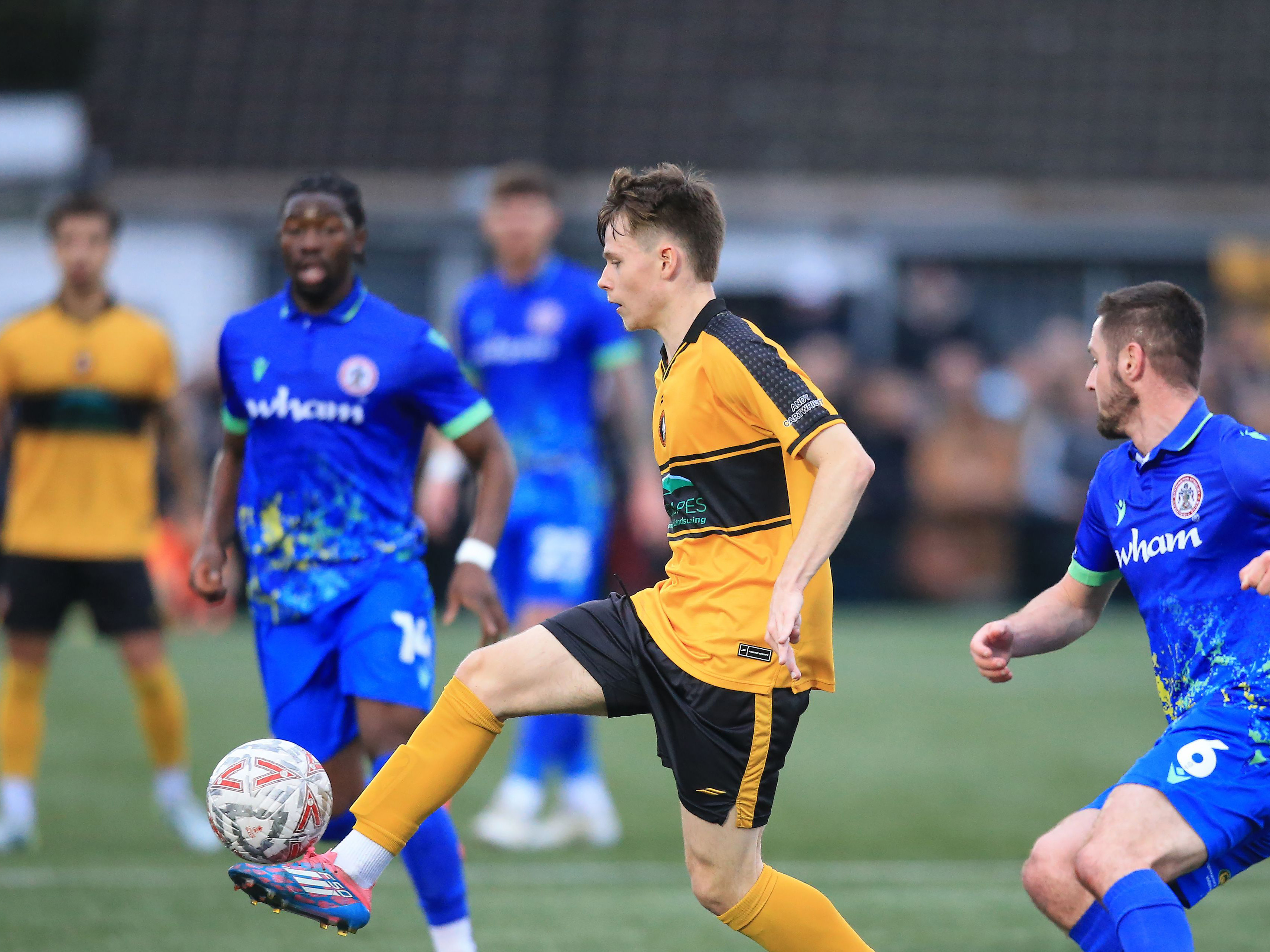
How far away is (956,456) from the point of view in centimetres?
1547

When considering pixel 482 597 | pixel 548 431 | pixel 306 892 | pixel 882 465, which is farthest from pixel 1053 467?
pixel 306 892

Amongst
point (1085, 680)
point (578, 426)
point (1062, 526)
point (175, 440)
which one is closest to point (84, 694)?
point (175, 440)

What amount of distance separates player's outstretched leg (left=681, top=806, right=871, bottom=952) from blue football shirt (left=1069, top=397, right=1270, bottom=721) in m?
1.06

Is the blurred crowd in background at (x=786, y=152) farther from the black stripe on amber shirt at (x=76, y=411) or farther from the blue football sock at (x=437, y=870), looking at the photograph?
the blue football sock at (x=437, y=870)

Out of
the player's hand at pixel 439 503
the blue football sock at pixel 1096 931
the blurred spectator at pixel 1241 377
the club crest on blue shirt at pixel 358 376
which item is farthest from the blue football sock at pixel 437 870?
the blurred spectator at pixel 1241 377

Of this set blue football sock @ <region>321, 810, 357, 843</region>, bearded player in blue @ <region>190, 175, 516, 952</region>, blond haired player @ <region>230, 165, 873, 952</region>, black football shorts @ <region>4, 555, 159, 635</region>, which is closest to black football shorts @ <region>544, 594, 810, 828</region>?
blond haired player @ <region>230, 165, 873, 952</region>

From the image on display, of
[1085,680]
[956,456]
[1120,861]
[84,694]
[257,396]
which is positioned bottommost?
[84,694]

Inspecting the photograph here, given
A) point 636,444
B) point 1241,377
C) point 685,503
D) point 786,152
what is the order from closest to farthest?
point 685,503, point 636,444, point 1241,377, point 786,152

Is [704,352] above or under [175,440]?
above

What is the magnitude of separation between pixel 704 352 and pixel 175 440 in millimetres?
4453

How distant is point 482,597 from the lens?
4980 mm

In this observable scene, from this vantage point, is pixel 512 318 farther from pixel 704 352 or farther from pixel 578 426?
pixel 704 352

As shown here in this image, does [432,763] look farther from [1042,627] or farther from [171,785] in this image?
[171,785]

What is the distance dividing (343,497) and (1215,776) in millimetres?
2606
